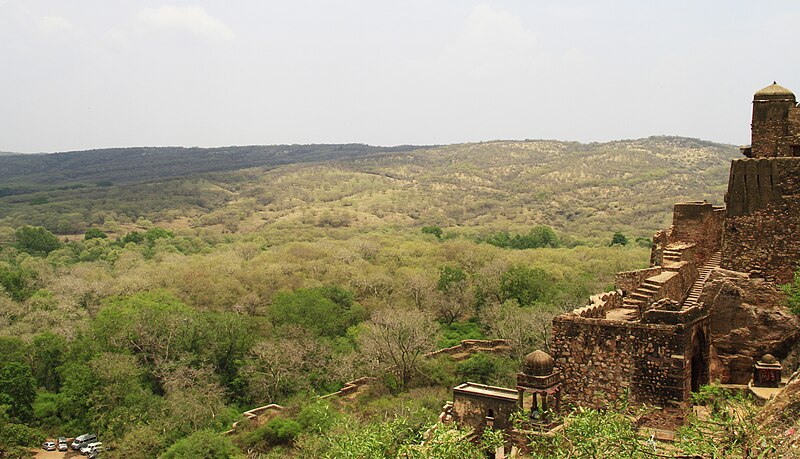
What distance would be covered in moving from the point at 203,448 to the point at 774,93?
846 inches

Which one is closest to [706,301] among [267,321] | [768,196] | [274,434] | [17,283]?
[768,196]

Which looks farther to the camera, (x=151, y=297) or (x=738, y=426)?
(x=151, y=297)

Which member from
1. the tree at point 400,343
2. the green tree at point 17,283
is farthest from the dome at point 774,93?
the green tree at point 17,283

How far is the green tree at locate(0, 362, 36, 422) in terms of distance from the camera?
32.5 m

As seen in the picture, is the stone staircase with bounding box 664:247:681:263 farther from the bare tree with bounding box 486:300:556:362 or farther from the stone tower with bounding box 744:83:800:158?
the bare tree with bounding box 486:300:556:362

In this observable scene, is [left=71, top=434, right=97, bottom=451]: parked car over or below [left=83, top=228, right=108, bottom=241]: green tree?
below

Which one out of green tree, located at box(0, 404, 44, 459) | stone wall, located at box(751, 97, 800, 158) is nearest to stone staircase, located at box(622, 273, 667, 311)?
stone wall, located at box(751, 97, 800, 158)

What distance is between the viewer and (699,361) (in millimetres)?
12062

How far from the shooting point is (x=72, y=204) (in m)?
107

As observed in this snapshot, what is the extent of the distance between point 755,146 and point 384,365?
23.7 m

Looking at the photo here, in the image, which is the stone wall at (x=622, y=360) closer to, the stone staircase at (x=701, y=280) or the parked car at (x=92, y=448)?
the stone staircase at (x=701, y=280)

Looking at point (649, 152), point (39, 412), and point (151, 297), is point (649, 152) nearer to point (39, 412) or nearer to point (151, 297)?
point (151, 297)

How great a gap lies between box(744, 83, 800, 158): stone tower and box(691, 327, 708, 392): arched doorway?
17.6 feet

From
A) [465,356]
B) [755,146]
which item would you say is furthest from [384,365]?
[755,146]
